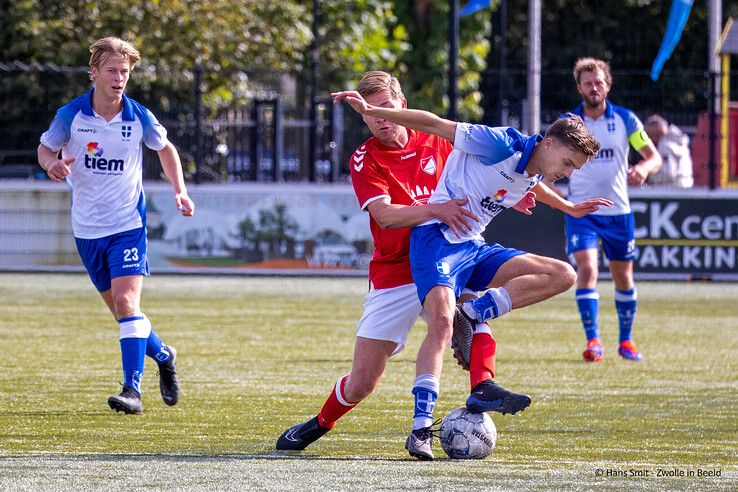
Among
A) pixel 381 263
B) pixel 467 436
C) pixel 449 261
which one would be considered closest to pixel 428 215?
pixel 449 261

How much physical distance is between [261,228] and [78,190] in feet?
36.4

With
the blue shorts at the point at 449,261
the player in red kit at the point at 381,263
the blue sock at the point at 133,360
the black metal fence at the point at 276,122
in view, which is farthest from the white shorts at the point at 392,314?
the black metal fence at the point at 276,122

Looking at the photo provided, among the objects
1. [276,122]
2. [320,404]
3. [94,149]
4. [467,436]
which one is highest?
[276,122]

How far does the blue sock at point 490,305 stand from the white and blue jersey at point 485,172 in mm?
276

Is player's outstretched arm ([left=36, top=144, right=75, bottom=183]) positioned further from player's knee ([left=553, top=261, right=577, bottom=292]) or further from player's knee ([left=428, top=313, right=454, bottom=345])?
player's knee ([left=553, top=261, right=577, bottom=292])

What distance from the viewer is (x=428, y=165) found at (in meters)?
7.11

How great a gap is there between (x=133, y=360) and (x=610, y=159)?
4.67 meters

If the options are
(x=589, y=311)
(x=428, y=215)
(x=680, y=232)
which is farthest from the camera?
(x=680, y=232)

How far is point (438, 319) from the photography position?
6527mm

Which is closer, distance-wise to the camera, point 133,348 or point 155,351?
point 133,348

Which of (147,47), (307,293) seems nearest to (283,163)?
(307,293)

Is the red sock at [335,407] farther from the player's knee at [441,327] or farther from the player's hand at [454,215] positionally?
the player's hand at [454,215]

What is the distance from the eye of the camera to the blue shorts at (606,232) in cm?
1134

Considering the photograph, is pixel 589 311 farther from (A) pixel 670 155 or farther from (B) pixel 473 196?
(A) pixel 670 155
